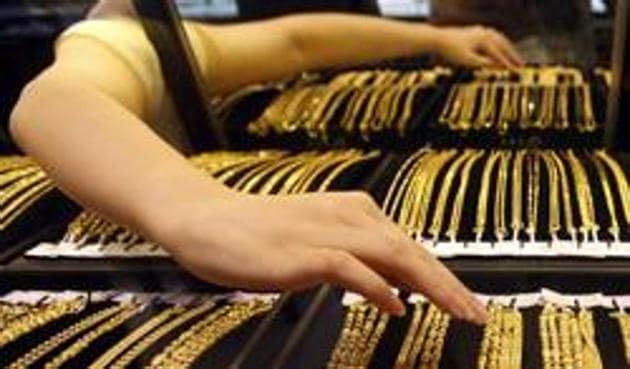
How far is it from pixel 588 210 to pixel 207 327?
0.77ft

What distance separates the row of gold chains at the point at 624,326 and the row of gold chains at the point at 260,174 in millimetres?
211

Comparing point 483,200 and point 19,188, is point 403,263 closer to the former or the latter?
point 483,200

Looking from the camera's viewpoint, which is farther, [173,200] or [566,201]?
[566,201]

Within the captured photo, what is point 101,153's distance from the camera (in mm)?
535

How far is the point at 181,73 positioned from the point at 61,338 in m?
0.33

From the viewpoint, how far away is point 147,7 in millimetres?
779

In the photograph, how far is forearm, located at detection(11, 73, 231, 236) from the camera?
506mm

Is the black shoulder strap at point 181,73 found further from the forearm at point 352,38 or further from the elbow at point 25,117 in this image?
the elbow at point 25,117

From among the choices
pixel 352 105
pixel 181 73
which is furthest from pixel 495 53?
pixel 181 73

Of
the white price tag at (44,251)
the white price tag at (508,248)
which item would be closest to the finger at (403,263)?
the white price tag at (508,248)

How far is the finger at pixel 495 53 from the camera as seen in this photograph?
0.77 metres

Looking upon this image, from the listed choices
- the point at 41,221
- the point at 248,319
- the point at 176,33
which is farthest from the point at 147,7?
the point at 248,319

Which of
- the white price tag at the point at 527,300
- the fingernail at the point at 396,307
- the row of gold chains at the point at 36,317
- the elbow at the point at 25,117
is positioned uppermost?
the elbow at the point at 25,117

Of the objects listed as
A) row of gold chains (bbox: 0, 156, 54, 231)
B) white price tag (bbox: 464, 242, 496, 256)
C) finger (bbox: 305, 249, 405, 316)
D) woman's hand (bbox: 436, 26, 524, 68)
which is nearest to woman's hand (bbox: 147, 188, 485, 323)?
finger (bbox: 305, 249, 405, 316)
